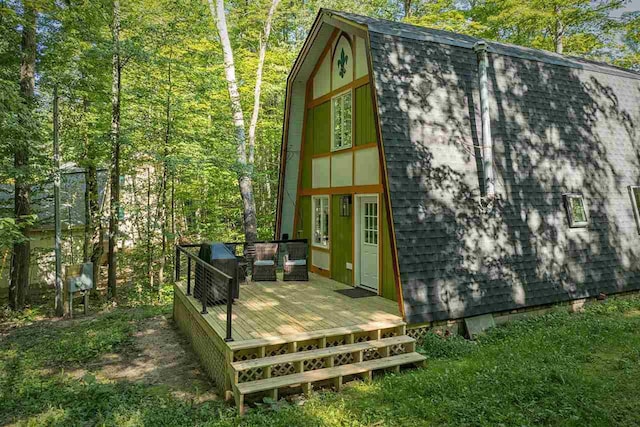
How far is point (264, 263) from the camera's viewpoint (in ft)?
29.7

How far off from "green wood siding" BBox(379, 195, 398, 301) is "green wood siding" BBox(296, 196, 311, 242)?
11.1 feet

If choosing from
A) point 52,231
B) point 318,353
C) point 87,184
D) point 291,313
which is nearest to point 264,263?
point 291,313

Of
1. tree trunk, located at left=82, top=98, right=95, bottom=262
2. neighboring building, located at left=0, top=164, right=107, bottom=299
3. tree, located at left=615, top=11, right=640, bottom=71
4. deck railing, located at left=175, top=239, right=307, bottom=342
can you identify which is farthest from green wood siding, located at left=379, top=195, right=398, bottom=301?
tree, located at left=615, top=11, right=640, bottom=71

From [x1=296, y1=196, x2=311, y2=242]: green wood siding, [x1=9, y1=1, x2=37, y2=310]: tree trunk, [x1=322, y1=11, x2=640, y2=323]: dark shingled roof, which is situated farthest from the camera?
[x1=296, y1=196, x2=311, y2=242]: green wood siding

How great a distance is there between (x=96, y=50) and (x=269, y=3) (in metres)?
7.38

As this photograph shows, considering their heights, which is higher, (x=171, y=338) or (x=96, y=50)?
(x=96, y=50)

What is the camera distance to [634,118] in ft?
30.9

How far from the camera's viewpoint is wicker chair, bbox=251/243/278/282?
29.6 ft

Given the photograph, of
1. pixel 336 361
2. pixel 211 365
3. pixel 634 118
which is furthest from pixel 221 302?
pixel 634 118

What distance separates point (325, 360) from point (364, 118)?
4.99 metres

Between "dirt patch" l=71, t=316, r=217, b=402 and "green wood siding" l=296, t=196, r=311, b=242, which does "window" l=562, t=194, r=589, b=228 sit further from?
"dirt patch" l=71, t=316, r=217, b=402

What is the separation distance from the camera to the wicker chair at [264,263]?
902 cm

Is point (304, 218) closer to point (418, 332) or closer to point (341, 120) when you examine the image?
point (341, 120)

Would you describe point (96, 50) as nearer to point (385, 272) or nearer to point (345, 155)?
point (345, 155)
